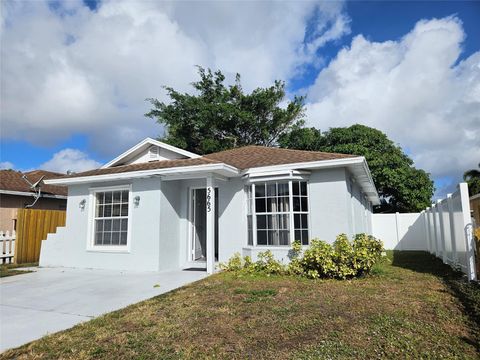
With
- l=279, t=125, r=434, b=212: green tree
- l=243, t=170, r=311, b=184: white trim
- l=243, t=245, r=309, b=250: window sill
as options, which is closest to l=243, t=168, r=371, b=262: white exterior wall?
l=243, t=245, r=309, b=250: window sill

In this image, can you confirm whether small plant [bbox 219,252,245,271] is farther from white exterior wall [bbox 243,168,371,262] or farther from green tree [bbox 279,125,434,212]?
green tree [bbox 279,125,434,212]

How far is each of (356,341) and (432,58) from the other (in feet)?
60.1

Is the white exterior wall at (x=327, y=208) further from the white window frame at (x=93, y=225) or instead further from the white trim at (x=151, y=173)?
the white window frame at (x=93, y=225)

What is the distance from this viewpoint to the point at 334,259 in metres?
8.44

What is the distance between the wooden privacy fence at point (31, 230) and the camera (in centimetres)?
1317

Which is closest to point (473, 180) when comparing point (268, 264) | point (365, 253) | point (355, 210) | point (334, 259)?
point (355, 210)

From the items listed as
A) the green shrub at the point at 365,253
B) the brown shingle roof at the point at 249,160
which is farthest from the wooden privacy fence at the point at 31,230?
the green shrub at the point at 365,253

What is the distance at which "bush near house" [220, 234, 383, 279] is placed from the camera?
8.26 m

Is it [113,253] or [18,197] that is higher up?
[18,197]

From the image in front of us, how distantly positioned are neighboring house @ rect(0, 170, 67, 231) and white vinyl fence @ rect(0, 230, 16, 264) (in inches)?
55.8

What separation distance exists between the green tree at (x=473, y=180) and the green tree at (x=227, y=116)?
17.6 m

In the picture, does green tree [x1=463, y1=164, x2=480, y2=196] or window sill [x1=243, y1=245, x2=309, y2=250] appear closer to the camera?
window sill [x1=243, y1=245, x2=309, y2=250]

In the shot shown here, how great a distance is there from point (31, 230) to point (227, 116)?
17.3 m

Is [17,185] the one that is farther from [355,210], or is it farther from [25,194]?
[355,210]
